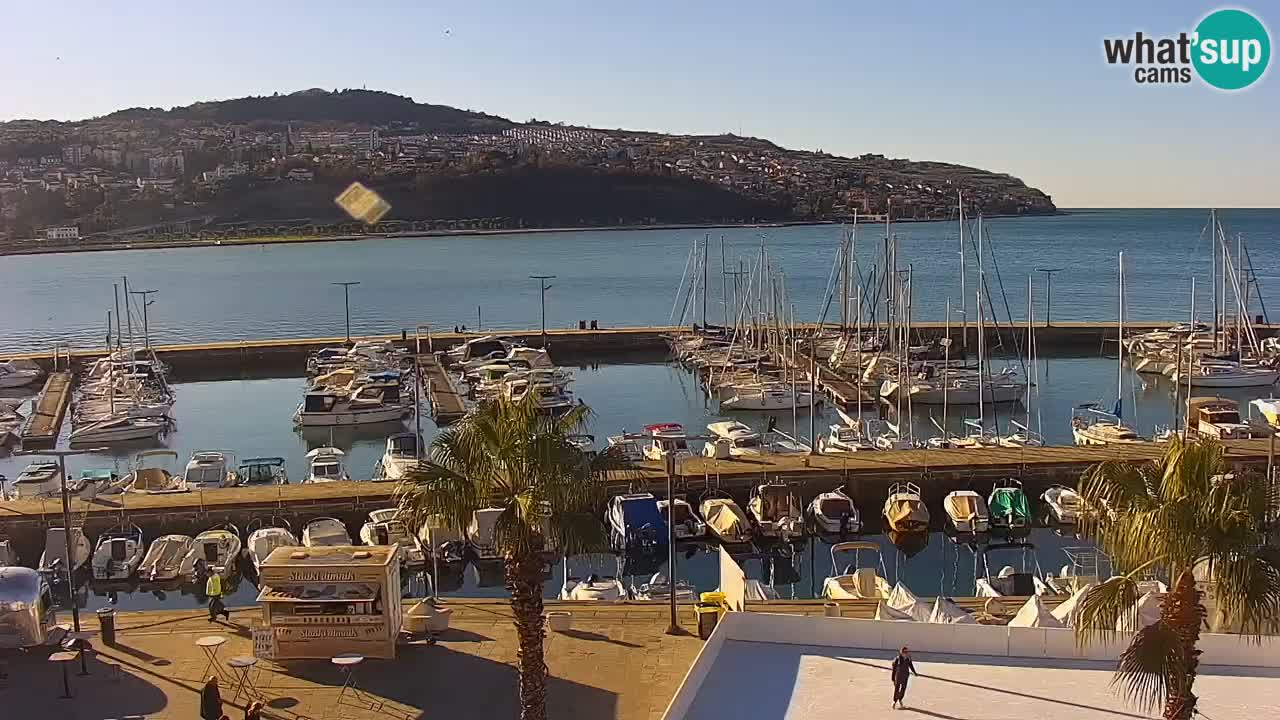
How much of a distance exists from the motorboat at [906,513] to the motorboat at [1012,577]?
1.37 m

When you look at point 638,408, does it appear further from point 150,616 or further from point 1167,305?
point 1167,305

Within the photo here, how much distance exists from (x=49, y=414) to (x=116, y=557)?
2142 cm

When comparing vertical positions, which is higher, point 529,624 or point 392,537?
point 529,624

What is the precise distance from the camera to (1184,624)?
26.9 ft

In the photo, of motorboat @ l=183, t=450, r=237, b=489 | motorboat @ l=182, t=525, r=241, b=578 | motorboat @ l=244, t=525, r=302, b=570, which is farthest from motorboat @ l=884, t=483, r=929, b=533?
motorboat @ l=183, t=450, r=237, b=489

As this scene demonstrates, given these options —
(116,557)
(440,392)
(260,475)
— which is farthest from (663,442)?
(440,392)

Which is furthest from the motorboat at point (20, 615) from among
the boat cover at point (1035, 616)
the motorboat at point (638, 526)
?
the motorboat at point (638, 526)

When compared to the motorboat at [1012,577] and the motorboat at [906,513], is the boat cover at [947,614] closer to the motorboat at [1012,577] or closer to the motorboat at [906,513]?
the motorboat at [1012,577]

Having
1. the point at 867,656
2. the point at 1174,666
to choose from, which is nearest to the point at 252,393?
the point at 867,656

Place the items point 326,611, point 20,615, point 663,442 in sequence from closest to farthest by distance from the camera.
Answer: point 326,611, point 20,615, point 663,442

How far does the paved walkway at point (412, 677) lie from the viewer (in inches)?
496

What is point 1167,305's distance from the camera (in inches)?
3312

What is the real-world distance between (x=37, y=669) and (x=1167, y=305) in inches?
3281

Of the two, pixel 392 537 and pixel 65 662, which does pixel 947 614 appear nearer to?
pixel 65 662
